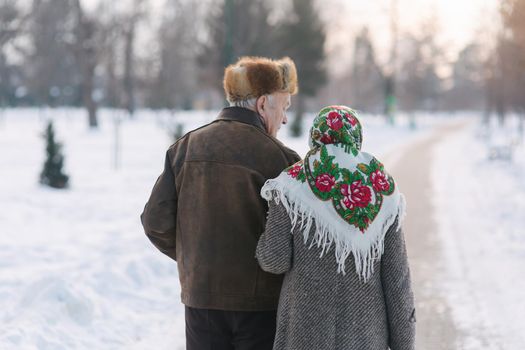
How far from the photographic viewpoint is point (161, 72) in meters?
51.2

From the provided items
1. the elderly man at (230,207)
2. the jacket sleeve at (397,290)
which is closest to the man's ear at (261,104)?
the elderly man at (230,207)

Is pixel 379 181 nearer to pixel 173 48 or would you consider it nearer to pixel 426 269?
pixel 426 269

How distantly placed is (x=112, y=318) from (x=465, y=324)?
9.69ft

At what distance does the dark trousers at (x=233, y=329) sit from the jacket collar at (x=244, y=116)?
0.78 meters

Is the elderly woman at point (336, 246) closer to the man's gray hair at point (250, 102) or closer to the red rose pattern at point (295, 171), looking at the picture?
the red rose pattern at point (295, 171)

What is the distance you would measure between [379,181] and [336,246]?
30 centimetres

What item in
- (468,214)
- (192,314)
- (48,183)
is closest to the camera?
(192,314)

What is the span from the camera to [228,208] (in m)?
2.52

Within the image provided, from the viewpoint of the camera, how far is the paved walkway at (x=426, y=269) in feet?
16.4

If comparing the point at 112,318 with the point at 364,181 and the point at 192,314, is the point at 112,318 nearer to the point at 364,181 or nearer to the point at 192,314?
the point at 192,314

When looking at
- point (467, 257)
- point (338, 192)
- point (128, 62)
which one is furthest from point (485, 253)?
point (128, 62)

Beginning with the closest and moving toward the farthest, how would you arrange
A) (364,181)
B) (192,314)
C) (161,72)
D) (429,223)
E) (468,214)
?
(364,181) → (192,314) → (429,223) → (468,214) → (161,72)

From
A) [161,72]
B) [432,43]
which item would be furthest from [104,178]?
[432,43]

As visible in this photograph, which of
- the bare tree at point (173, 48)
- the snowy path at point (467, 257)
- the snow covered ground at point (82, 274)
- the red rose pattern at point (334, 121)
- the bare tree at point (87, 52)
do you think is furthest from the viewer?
the bare tree at point (173, 48)
